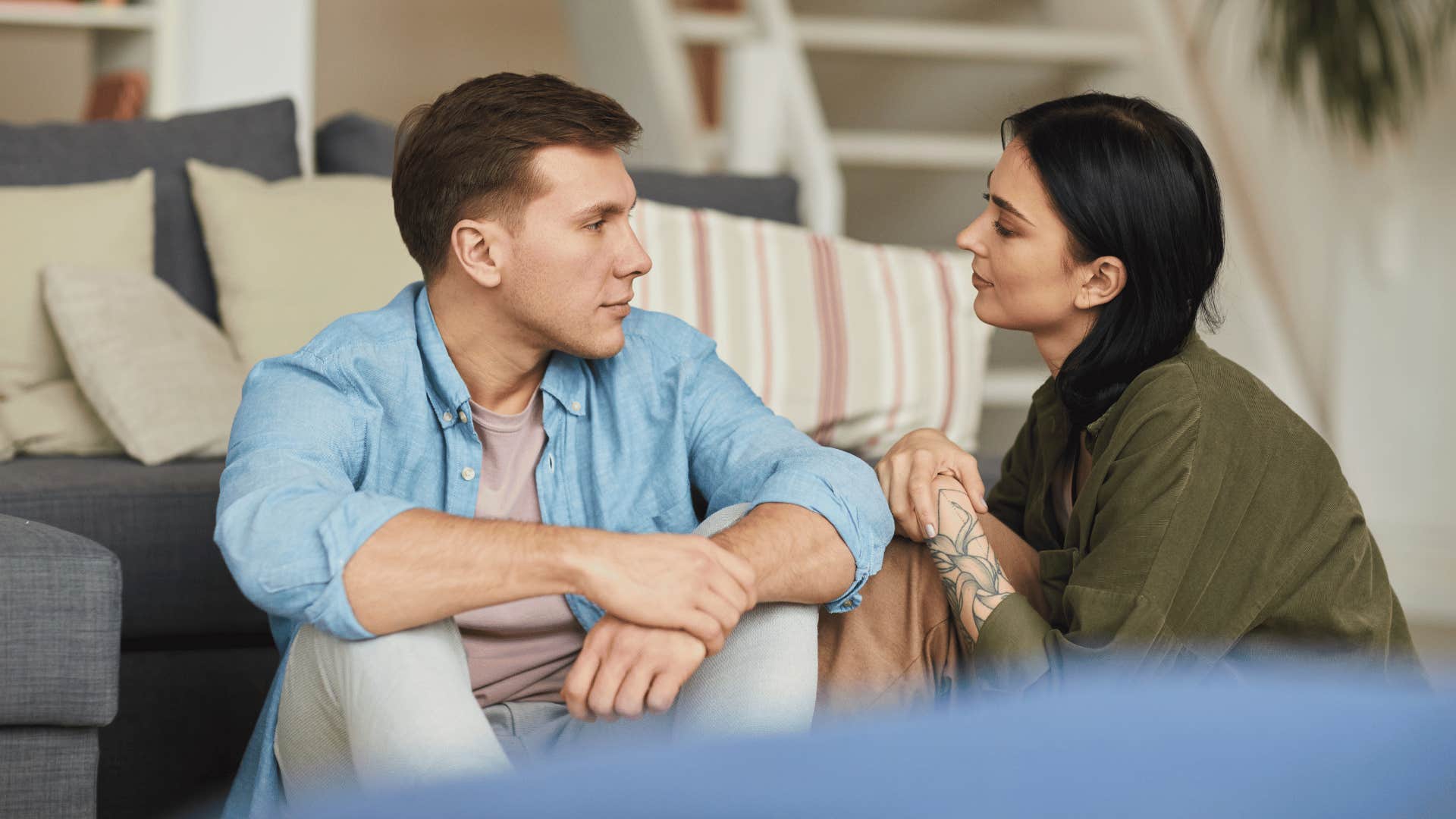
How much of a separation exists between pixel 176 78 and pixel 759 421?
207 cm

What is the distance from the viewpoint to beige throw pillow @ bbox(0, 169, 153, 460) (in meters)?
1.97

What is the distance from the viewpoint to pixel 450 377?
134 cm

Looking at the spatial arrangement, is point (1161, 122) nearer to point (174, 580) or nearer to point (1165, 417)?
point (1165, 417)

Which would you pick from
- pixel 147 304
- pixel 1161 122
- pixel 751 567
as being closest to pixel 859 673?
pixel 751 567

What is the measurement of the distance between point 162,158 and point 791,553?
1.54 meters

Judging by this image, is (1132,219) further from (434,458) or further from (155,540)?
(155,540)

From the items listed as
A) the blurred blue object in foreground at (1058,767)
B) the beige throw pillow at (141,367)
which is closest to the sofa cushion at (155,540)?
the beige throw pillow at (141,367)

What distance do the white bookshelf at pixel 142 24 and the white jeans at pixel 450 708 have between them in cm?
210

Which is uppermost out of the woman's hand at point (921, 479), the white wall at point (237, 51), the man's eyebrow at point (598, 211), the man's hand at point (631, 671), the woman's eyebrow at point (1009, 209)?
the white wall at point (237, 51)

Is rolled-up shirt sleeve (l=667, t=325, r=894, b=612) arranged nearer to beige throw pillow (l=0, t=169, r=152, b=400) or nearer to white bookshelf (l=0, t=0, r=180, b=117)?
beige throw pillow (l=0, t=169, r=152, b=400)

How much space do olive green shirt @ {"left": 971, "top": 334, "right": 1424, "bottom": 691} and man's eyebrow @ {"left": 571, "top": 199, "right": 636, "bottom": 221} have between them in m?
0.50

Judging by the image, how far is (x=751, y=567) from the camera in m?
1.15

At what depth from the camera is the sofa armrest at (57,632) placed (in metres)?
1.27

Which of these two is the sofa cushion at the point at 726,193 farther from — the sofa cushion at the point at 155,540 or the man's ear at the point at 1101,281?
the man's ear at the point at 1101,281
